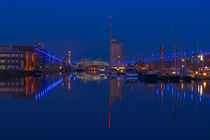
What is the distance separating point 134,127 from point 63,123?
2929 mm

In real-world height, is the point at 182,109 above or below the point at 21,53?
below

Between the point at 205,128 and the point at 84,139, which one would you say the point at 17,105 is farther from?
the point at 205,128

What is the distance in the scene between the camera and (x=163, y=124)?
32.7ft

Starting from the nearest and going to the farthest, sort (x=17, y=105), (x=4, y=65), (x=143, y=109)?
(x=143, y=109), (x=17, y=105), (x=4, y=65)

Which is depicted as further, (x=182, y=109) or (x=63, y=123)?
(x=182, y=109)

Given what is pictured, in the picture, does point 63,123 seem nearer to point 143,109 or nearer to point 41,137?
point 41,137

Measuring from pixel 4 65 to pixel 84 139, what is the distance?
10768 cm

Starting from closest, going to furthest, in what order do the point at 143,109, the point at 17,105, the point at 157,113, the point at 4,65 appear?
the point at 157,113 → the point at 143,109 → the point at 17,105 → the point at 4,65

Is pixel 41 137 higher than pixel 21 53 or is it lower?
lower

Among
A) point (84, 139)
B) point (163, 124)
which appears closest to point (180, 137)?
point (163, 124)

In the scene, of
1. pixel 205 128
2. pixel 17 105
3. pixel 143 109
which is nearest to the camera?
pixel 205 128

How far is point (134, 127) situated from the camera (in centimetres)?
945

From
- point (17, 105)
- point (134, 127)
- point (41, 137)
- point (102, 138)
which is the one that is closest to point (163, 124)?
point (134, 127)

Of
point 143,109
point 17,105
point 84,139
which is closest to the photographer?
point 84,139
